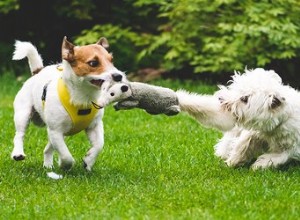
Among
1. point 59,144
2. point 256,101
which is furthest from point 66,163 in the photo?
point 256,101

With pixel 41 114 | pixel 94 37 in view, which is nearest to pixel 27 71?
pixel 94 37

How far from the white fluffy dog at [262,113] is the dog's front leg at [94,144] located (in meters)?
0.75

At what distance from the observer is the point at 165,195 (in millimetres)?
5543

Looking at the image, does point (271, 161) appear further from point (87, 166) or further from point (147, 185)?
point (87, 166)

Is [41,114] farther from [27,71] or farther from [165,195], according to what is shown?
[27,71]

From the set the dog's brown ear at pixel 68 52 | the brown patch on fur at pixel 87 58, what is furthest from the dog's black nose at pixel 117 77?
the dog's brown ear at pixel 68 52

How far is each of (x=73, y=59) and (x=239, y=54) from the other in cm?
637

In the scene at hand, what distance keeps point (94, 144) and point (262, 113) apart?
1454 mm

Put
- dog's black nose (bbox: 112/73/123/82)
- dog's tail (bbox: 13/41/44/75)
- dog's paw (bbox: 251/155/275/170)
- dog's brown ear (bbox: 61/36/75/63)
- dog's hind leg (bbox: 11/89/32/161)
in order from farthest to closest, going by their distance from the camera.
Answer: dog's tail (bbox: 13/41/44/75) < dog's hind leg (bbox: 11/89/32/161) < dog's paw (bbox: 251/155/275/170) < dog's brown ear (bbox: 61/36/75/63) < dog's black nose (bbox: 112/73/123/82)

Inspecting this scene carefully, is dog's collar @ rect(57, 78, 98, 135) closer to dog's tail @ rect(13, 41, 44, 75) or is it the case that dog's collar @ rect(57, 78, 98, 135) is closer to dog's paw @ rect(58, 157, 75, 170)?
dog's paw @ rect(58, 157, 75, 170)

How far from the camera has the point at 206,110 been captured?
6.40m

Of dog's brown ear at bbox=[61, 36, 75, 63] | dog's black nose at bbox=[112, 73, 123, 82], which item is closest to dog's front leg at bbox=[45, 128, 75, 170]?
dog's brown ear at bbox=[61, 36, 75, 63]

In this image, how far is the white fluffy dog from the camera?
6.30 meters

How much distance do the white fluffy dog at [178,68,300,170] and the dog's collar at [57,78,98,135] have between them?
806 mm
